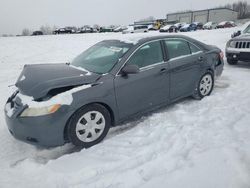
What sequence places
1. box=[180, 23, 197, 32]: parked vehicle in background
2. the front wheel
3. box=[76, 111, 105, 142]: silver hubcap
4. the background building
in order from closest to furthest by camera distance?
box=[76, 111, 105, 142]: silver hubcap, the front wheel, box=[180, 23, 197, 32]: parked vehicle in background, the background building

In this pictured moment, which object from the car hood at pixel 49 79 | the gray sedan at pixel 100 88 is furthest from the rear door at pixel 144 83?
the car hood at pixel 49 79

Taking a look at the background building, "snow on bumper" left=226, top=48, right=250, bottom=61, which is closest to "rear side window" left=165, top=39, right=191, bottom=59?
"snow on bumper" left=226, top=48, right=250, bottom=61

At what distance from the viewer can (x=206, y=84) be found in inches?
222

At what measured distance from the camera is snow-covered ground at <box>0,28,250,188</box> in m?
2.93

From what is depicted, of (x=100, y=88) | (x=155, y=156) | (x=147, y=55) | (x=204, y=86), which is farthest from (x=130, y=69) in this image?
(x=204, y=86)

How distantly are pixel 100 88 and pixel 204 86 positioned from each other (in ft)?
Answer: 9.52

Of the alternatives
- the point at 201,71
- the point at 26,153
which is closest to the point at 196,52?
the point at 201,71

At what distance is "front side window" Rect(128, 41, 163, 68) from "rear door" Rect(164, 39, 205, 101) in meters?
0.25

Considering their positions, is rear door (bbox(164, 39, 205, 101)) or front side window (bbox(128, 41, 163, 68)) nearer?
front side window (bbox(128, 41, 163, 68))

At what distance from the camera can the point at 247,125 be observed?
4074mm

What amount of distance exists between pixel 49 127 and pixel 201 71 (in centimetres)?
358

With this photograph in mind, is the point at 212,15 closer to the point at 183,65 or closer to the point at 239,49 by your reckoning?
the point at 239,49

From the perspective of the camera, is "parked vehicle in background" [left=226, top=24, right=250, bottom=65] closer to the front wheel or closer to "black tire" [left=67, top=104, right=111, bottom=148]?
the front wheel

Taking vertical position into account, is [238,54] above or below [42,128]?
below
